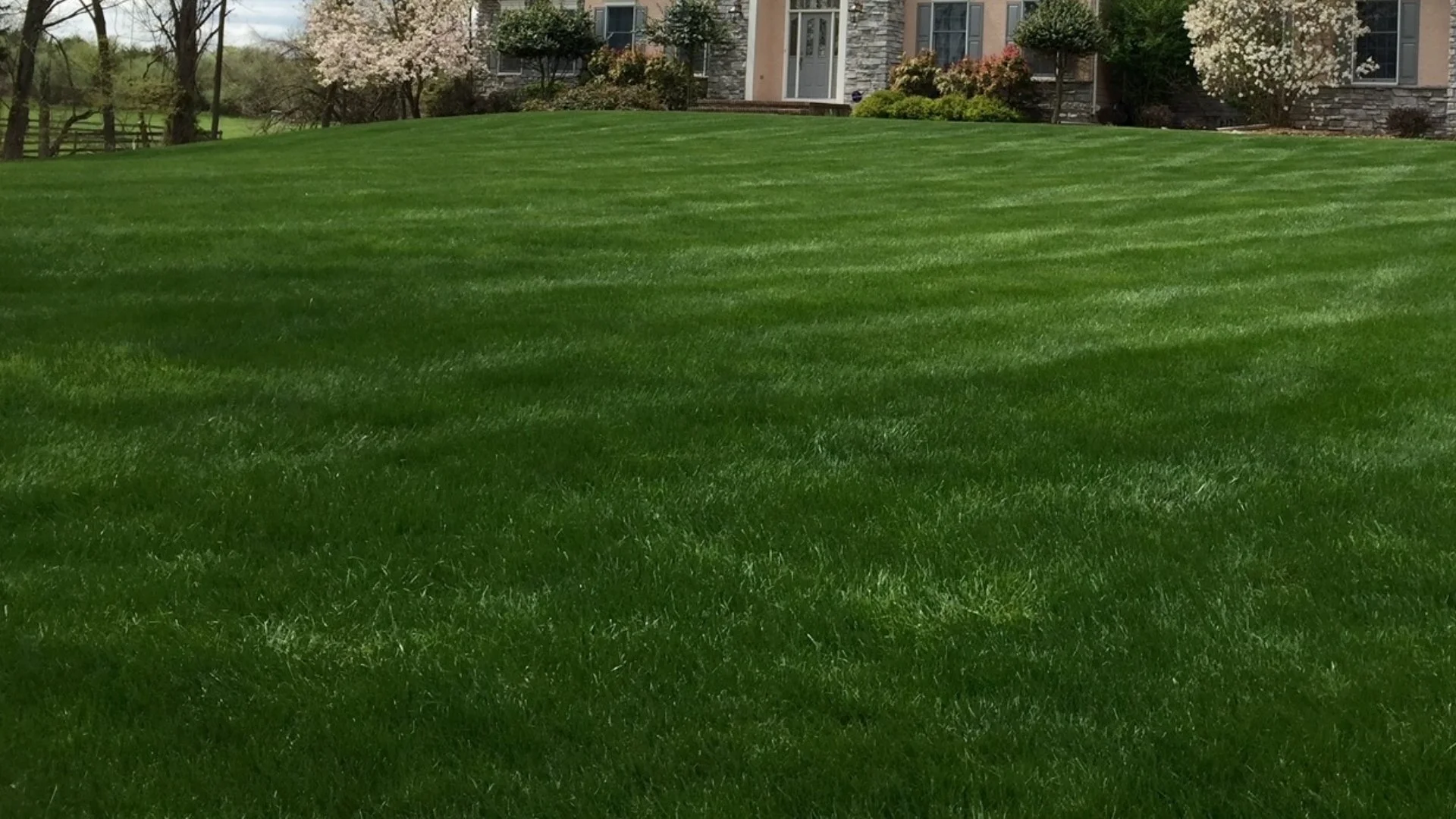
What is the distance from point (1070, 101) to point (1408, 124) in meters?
6.03

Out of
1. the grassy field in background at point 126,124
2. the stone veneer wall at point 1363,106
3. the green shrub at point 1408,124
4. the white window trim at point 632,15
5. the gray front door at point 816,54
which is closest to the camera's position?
the green shrub at point 1408,124

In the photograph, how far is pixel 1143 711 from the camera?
2.90 metres

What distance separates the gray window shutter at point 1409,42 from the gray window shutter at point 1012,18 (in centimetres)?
697

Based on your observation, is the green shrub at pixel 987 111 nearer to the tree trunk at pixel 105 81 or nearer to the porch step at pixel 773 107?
the porch step at pixel 773 107

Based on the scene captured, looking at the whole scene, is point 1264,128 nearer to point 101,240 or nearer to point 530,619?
point 101,240

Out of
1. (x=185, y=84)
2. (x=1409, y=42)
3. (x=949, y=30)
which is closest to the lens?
(x=1409, y=42)

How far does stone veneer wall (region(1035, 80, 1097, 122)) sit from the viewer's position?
2816 centimetres

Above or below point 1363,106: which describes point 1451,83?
above

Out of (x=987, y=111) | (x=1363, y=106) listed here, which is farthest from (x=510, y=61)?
(x=1363, y=106)

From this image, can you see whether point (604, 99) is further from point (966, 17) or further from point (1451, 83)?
point (1451, 83)

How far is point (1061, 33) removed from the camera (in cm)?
2739

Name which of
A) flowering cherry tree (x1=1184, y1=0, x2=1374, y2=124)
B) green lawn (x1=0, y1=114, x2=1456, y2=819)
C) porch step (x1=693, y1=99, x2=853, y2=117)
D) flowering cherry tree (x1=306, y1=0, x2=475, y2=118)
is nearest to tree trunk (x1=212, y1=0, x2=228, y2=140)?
flowering cherry tree (x1=306, y1=0, x2=475, y2=118)

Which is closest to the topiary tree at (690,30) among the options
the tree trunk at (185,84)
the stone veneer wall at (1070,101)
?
the stone veneer wall at (1070,101)

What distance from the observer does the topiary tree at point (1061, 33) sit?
27.3 metres
